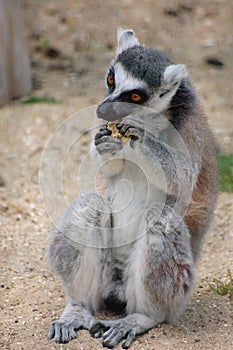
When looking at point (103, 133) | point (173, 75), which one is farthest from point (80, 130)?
point (103, 133)

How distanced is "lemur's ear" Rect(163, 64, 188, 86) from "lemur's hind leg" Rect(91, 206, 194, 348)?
3.83 ft

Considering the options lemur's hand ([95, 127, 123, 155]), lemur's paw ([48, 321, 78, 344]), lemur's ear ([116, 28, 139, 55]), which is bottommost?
lemur's paw ([48, 321, 78, 344])

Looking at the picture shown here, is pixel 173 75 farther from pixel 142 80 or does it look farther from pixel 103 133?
pixel 103 133

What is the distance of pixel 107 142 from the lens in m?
6.04

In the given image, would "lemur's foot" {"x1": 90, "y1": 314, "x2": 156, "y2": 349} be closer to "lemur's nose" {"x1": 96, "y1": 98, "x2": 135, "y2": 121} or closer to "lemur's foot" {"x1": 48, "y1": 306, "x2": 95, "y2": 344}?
"lemur's foot" {"x1": 48, "y1": 306, "x2": 95, "y2": 344}

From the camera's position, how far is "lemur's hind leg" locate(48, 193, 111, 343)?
6.16 metres

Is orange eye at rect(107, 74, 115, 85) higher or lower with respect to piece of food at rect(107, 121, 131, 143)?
higher

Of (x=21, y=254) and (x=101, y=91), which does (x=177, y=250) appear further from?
(x=101, y=91)

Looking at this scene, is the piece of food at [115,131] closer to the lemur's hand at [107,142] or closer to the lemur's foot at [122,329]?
the lemur's hand at [107,142]

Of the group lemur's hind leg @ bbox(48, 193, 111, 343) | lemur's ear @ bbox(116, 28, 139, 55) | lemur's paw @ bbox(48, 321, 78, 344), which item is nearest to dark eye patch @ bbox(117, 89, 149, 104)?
lemur's ear @ bbox(116, 28, 139, 55)

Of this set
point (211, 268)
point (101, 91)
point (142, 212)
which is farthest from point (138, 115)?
point (101, 91)

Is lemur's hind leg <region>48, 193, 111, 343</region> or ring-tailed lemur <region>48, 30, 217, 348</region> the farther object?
lemur's hind leg <region>48, 193, 111, 343</region>

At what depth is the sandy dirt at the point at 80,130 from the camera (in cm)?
636

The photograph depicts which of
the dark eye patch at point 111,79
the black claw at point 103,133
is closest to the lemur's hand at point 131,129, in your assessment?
the black claw at point 103,133
